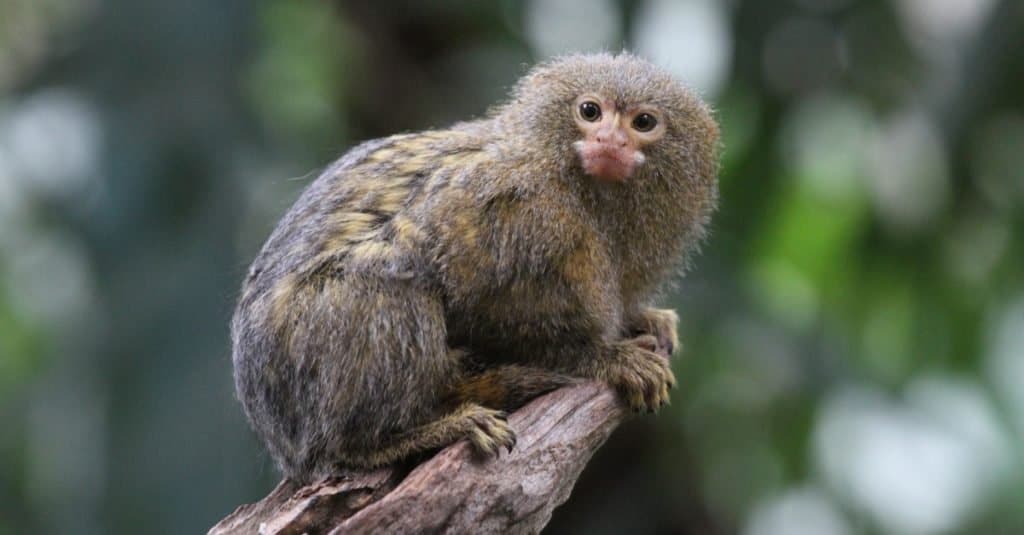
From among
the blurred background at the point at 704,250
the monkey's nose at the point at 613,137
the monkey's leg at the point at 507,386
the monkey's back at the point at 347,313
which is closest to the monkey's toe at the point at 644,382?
the monkey's leg at the point at 507,386

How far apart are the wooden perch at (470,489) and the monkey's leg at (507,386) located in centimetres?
5

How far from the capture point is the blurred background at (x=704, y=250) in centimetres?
670

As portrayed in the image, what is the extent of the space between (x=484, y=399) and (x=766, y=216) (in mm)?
4338

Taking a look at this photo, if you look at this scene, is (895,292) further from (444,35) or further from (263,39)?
(263,39)

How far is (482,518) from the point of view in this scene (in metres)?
3.40

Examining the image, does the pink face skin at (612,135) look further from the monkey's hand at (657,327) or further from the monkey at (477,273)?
the monkey's hand at (657,327)

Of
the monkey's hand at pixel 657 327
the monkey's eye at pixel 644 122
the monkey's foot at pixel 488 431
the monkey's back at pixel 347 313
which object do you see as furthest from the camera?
the monkey's hand at pixel 657 327

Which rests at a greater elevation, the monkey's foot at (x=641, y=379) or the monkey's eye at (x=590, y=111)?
the monkey's eye at (x=590, y=111)

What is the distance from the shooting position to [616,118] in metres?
3.78

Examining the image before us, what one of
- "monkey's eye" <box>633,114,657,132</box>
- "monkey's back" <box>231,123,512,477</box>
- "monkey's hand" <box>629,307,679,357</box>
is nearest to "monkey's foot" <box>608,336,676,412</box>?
"monkey's hand" <box>629,307,679,357</box>

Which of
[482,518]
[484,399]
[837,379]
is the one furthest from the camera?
[837,379]

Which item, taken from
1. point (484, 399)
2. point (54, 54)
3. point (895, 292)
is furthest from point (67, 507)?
point (895, 292)

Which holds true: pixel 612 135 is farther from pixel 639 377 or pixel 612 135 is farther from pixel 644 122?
pixel 639 377

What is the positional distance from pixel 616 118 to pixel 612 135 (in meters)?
0.06
